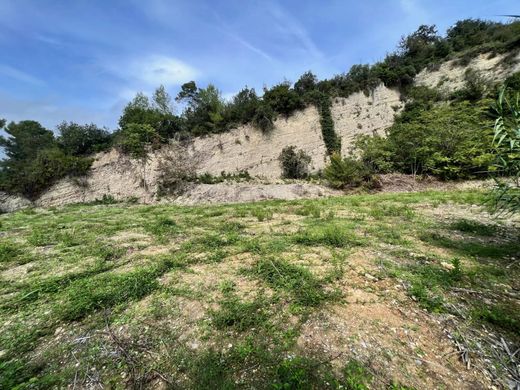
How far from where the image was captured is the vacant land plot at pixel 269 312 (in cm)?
208

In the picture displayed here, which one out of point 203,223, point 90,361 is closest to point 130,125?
point 203,223

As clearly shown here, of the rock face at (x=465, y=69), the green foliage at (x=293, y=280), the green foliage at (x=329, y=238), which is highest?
the rock face at (x=465, y=69)

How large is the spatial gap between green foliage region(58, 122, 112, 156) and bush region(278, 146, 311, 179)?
50.1ft

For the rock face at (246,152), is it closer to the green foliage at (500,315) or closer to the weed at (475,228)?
the weed at (475,228)

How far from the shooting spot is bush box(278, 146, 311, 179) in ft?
66.1

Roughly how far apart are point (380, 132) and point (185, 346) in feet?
75.9

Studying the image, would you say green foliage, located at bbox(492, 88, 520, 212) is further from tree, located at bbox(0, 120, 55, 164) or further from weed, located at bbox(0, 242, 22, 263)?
tree, located at bbox(0, 120, 55, 164)

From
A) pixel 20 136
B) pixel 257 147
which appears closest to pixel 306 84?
pixel 257 147

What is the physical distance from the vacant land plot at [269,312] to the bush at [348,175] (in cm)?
984

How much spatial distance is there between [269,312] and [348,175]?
45.3 feet

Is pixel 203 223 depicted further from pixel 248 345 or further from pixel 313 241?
pixel 248 345

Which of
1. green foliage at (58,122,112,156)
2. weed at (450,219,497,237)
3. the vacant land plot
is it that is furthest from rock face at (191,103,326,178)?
the vacant land plot

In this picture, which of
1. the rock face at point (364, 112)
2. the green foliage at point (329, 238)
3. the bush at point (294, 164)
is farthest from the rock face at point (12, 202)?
the rock face at point (364, 112)

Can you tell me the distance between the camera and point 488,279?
336 cm
